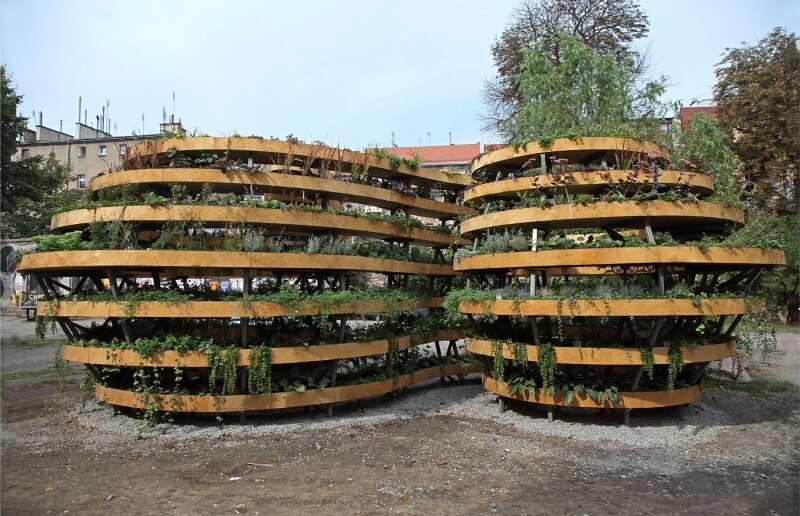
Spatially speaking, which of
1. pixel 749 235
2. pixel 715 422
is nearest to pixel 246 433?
pixel 715 422

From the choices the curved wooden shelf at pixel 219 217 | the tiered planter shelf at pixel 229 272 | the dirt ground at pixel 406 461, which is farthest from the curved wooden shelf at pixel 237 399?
the curved wooden shelf at pixel 219 217

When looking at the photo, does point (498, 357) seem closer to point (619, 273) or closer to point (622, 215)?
point (622, 215)

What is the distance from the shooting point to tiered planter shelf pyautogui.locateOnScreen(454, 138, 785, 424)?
10.2 meters

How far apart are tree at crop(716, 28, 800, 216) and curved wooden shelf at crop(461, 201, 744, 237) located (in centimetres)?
2634

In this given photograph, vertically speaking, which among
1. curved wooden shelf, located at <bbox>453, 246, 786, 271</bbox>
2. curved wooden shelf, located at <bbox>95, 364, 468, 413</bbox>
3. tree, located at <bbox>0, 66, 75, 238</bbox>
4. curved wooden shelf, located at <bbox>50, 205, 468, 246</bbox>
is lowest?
curved wooden shelf, located at <bbox>95, 364, 468, 413</bbox>

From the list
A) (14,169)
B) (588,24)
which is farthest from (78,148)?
(588,24)

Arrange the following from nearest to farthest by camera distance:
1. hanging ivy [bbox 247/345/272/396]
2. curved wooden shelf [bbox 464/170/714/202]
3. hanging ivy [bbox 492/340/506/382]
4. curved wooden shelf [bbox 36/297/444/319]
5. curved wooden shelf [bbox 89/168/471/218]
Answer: curved wooden shelf [bbox 36/297/444/319], hanging ivy [bbox 247/345/272/396], curved wooden shelf [bbox 464/170/714/202], curved wooden shelf [bbox 89/168/471/218], hanging ivy [bbox 492/340/506/382]

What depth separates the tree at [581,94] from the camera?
74.0ft

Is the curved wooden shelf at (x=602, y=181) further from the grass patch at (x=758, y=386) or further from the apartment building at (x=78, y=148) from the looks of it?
the apartment building at (x=78, y=148)

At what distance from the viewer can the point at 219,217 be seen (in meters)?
10.9

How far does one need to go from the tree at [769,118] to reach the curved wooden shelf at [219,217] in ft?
99.0

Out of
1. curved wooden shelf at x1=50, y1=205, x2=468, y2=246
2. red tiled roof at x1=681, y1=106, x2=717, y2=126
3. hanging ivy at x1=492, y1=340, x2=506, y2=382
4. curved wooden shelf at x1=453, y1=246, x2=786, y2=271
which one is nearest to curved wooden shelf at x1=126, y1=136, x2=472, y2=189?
curved wooden shelf at x1=50, y1=205, x2=468, y2=246

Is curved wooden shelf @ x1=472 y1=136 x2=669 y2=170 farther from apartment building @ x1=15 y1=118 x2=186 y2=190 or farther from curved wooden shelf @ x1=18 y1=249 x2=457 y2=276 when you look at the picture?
apartment building @ x1=15 y1=118 x2=186 y2=190

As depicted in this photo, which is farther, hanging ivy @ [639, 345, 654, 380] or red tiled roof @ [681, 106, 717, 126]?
red tiled roof @ [681, 106, 717, 126]
